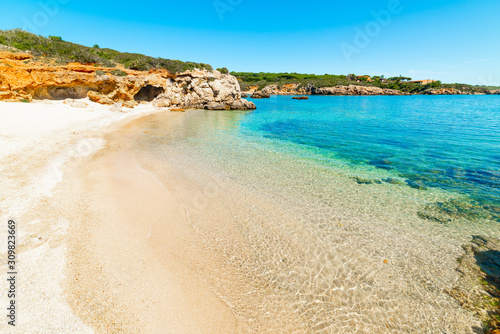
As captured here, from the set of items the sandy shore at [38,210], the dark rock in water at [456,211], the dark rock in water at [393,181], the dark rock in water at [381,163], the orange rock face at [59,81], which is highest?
the orange rock face at [59,81]

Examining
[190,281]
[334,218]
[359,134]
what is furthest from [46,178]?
[359,134]

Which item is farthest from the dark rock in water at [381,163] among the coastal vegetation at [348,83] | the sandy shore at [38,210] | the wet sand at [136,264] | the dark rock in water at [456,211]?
the coastal vegetation at [348,83]

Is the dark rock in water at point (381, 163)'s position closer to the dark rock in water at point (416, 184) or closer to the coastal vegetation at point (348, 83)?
the dark rock in water at point (416, 184)

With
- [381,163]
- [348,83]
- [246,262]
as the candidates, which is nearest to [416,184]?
[381,163]

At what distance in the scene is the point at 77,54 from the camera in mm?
31672

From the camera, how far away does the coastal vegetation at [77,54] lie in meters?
28.2

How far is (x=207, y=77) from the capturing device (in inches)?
1734

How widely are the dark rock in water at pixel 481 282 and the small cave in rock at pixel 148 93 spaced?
47041mm

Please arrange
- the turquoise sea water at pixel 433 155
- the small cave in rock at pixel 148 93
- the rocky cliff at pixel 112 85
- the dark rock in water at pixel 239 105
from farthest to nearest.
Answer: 1. the dark rock in water at pixel 239 105
2. the small cave in rock at pixel 148 93
3. the rocky cliff at pixel 112 85
4. the turquoise sea water at pixel 433 155

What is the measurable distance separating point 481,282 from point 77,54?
4689 cm

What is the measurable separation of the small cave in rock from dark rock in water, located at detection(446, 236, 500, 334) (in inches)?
1852

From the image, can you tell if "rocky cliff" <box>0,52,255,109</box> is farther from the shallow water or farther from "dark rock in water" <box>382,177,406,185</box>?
"dark rock in water" <box>382,177,406,185</box>

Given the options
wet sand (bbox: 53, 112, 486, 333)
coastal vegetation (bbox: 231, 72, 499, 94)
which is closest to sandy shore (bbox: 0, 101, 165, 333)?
wet sand (bbox: 53, 112, 486, 333)

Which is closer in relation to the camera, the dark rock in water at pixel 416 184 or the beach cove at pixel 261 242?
the beach cove at pixel 261 242
